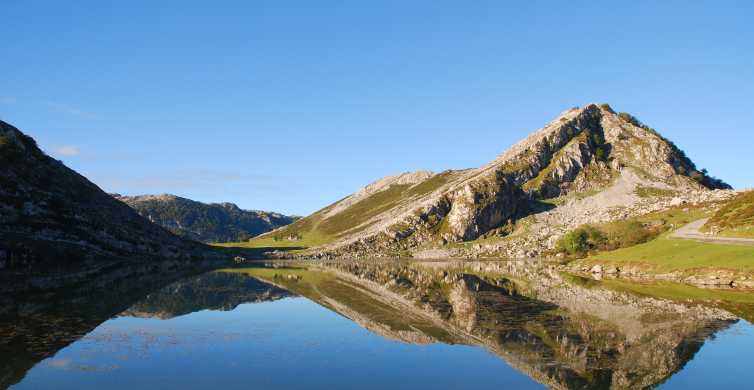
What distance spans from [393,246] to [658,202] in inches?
3569

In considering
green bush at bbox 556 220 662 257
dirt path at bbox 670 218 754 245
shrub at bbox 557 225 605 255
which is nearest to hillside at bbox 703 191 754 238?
dirt path at bbox 670 218 754 245

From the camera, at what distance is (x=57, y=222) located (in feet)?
393

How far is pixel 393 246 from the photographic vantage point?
7466 inches

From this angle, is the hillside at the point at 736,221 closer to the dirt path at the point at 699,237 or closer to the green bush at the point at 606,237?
the dirt path at the point at 699,237

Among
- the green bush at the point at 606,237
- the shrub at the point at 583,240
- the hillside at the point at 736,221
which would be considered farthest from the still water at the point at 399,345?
the shrub at the point at 583,240

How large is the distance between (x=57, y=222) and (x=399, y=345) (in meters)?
117

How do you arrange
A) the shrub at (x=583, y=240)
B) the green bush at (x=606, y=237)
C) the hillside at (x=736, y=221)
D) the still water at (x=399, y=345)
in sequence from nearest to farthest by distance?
the still water at (x=399, y=345) → the hillside at (x=736, y=221) → the green bush at (x=606, y=237) → the shrub at (x=583, y=240)

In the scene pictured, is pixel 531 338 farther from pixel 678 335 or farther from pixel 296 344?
pixel 296 344

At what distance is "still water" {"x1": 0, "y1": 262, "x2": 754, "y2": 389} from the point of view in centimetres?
2367

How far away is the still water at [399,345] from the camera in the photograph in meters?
23.7

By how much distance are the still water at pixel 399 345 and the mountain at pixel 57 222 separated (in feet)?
198

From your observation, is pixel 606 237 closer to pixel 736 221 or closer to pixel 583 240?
pixel 583 240

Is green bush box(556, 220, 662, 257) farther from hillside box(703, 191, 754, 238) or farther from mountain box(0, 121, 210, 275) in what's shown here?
mountain box(0, 121, 210, 275)

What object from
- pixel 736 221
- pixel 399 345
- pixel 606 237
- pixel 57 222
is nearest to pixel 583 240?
pixel 606 237
